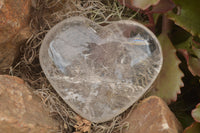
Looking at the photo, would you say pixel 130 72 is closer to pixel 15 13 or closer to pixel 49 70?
pixel 49 70

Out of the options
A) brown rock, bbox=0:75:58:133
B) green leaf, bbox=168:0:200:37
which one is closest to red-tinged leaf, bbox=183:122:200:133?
green leaf, bbox=168:0:200:37

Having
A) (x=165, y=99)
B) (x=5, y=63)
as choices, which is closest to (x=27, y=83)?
(x=5, y=63)

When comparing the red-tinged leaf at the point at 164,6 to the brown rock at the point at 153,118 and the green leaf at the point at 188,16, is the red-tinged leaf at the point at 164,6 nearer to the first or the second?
the green leaf at the point at 188,16

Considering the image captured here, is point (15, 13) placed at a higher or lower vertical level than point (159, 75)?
higher

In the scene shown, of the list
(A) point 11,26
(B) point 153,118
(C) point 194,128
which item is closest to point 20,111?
(A) point 11,26

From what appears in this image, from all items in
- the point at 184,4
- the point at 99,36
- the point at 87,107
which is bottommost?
the point at 87,107

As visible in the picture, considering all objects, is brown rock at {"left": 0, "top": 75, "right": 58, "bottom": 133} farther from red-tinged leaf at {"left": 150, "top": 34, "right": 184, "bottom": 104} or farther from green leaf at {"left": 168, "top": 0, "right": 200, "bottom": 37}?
green leaf at {"left": 168, "top": 0, "right": 200, "bottom": 37}

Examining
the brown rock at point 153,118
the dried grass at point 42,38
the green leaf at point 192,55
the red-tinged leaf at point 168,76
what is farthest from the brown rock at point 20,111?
the green leaf at point 192,55
